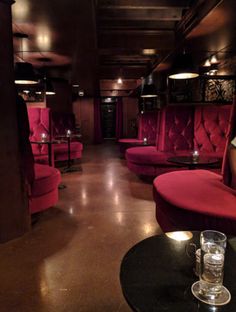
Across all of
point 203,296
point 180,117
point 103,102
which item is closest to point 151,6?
point 180,117

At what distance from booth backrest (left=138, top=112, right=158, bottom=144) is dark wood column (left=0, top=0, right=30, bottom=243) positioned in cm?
465

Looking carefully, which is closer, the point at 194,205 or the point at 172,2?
the point at 194,205

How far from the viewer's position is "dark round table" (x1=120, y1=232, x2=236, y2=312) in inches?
32.1

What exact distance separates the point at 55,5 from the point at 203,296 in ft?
11.1

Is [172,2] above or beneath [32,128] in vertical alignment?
above

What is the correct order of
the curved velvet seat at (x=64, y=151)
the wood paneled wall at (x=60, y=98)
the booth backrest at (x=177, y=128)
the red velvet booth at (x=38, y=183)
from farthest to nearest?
the wood paneled wall at (x=60, y=98) < the curved velvet seat at (x=64, y=151) < the booth backrest at (x=177, y=128) < the red velvet booth at (x=38, y=183)

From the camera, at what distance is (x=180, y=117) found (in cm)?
474

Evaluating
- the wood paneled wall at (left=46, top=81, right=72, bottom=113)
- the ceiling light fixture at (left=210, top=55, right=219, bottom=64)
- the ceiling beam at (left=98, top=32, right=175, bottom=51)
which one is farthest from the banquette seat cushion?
the wood paneled wall at (left=46, top=81, right=72, bottom=113)

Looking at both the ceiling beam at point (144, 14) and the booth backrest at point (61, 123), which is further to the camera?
the booth backrest at point (61, 123)

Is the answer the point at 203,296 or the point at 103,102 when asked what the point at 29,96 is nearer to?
the point at 203,296

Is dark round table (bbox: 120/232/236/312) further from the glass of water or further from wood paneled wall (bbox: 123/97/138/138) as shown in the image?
wood paneled wall (bbox: 123/97/138/138)

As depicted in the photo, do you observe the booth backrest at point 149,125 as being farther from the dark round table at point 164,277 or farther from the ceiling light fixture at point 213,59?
the dark round table at point 164,277

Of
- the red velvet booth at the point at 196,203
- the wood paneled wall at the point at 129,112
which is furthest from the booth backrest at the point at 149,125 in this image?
the wood paneled wall at the point at 129,112

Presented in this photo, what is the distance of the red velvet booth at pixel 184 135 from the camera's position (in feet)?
15.1
